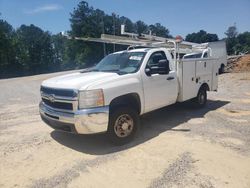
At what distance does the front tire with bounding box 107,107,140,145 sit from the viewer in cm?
513

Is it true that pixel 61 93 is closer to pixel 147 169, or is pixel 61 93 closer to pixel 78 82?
pixel 78 82

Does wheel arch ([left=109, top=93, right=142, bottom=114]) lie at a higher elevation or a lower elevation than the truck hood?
lower

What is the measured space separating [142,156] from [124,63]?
93.0 inches

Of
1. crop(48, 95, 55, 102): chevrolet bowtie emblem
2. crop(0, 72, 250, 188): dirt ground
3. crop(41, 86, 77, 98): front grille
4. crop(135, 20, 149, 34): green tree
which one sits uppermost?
crop(135, 20, 149, 34): green tree

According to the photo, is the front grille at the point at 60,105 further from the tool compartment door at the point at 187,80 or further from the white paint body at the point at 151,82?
the tool compartment door at the point at 187,80

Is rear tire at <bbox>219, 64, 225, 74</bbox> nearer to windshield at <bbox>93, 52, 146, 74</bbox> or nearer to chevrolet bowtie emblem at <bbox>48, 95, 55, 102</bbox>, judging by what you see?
windshield at <bbox>93, 52, 146, 74</bbox>

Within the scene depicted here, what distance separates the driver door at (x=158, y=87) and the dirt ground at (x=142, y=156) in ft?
2.25

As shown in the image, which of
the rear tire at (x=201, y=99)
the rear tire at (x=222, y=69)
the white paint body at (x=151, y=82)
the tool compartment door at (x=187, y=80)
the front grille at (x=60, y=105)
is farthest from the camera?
the rear tire at (x=222, y=69)

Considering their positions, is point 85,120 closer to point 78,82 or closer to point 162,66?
point 78,82

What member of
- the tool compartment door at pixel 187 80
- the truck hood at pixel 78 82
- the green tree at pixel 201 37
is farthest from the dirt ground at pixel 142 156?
the green tree at pixel 201 37

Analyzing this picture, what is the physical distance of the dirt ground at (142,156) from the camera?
3.99 meters

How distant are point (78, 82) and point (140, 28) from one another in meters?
85.4

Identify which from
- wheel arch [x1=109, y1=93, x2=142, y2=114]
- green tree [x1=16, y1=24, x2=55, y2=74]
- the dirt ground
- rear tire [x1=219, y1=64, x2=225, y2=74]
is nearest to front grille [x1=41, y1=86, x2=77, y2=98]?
wheel arch [x1=109, y1=93, x2=142, y2=114]

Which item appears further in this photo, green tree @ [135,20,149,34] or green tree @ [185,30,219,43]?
green tree @ [185,30,219,43]
